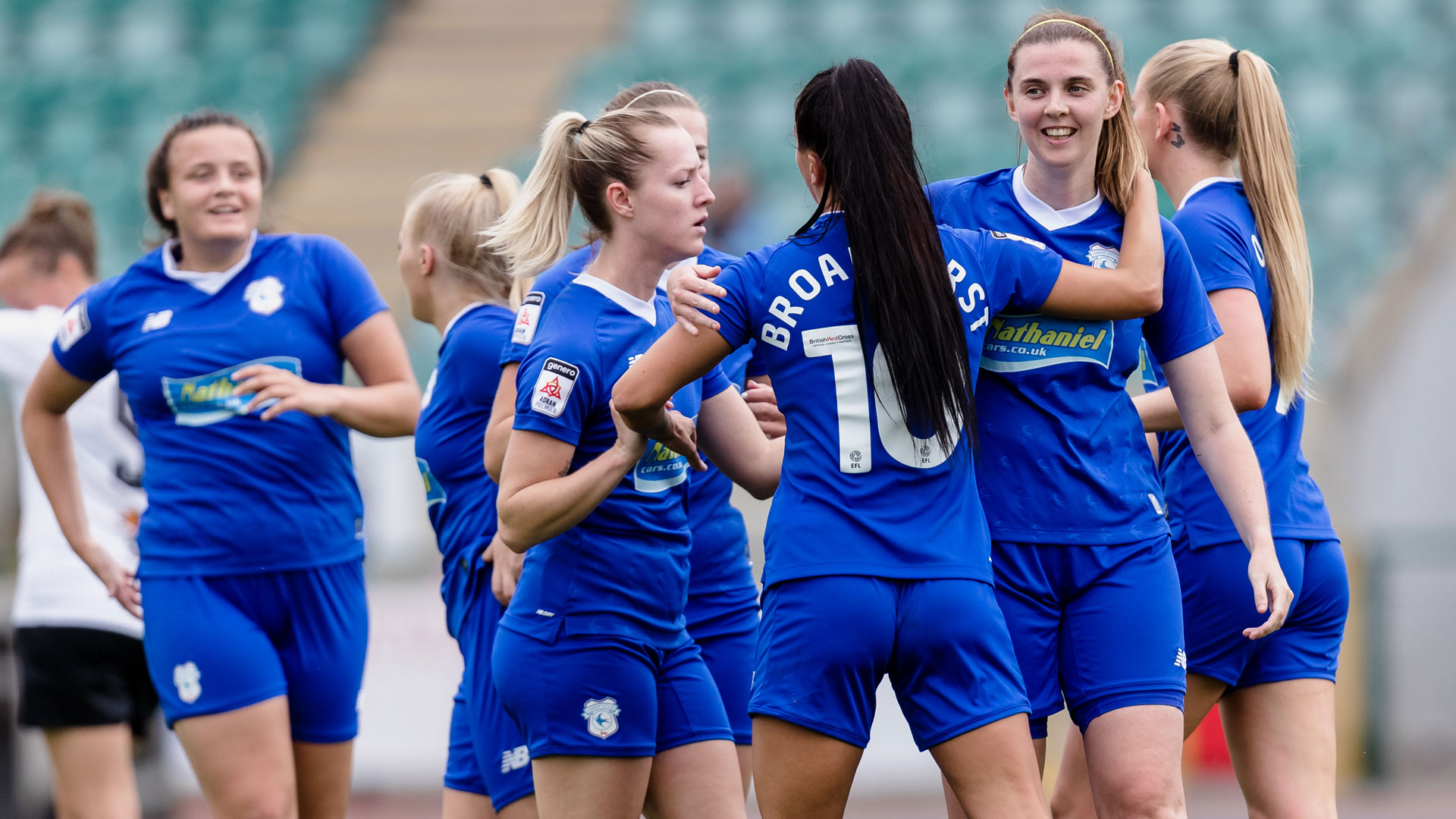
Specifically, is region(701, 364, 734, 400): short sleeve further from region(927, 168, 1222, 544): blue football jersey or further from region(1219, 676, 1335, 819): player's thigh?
region(1219, 676, 1335, 819): player's thigh

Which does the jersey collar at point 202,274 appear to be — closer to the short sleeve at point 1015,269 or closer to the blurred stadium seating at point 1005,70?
the short sleeve at point 1015,269

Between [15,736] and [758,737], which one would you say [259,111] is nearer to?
[15,736]

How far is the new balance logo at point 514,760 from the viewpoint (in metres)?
4.01

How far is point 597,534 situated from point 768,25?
11.4 meters

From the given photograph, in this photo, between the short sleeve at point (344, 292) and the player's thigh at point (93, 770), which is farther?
the player's thigh at point (93, 770)

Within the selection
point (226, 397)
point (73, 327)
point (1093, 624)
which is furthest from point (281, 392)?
point (1093, 624)

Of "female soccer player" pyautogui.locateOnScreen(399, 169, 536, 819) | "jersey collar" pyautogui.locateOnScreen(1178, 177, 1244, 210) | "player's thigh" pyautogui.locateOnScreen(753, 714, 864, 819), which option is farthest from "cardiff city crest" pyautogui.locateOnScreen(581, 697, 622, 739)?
"jersey collar" pyautogui.locateOnScreen(1178, 177, 1244, 210)

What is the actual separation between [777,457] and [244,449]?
5.31 ft

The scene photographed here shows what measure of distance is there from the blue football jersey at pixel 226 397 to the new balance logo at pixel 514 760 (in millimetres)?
860

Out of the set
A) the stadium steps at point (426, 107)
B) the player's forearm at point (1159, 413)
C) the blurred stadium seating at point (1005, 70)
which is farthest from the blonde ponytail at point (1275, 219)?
the stadium steps at point (426, 107)

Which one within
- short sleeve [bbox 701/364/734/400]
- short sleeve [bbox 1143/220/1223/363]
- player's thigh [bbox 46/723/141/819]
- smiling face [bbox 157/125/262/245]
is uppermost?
smiling face [bbox 157/125/262/245]

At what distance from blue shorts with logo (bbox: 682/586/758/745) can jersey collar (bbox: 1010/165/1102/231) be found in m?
1.34

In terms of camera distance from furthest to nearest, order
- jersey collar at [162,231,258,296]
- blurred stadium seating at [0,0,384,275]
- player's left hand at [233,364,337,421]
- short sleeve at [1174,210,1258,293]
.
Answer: blurred stadium seating at [0,0,384,275] → jersey collar at [162,231,258,296] → player's left hand at [233,364,337,421] → short sleeve at [1174,210,1258,293]

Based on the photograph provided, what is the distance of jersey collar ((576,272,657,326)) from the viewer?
3479 mm
